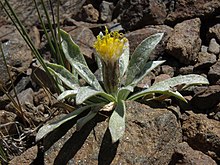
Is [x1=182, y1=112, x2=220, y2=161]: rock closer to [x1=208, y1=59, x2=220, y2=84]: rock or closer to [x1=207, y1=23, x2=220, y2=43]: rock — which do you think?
[x1=208, y1=59, x2=220, y2=84]: rock

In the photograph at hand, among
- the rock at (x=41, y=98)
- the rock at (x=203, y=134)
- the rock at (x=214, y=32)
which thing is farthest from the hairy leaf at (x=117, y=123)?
the rock at (x=214, y=32)

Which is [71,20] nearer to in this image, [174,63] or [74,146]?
[174,63]

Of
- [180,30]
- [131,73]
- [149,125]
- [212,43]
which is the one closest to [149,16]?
[180,30]

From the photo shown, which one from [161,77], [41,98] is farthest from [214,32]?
[41,98]

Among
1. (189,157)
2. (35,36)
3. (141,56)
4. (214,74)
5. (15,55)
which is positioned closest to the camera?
(189,157)

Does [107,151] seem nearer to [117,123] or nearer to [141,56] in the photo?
[117,123]

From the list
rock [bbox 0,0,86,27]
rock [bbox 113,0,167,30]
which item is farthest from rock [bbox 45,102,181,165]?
rock [bbox 0,0,86,27]
